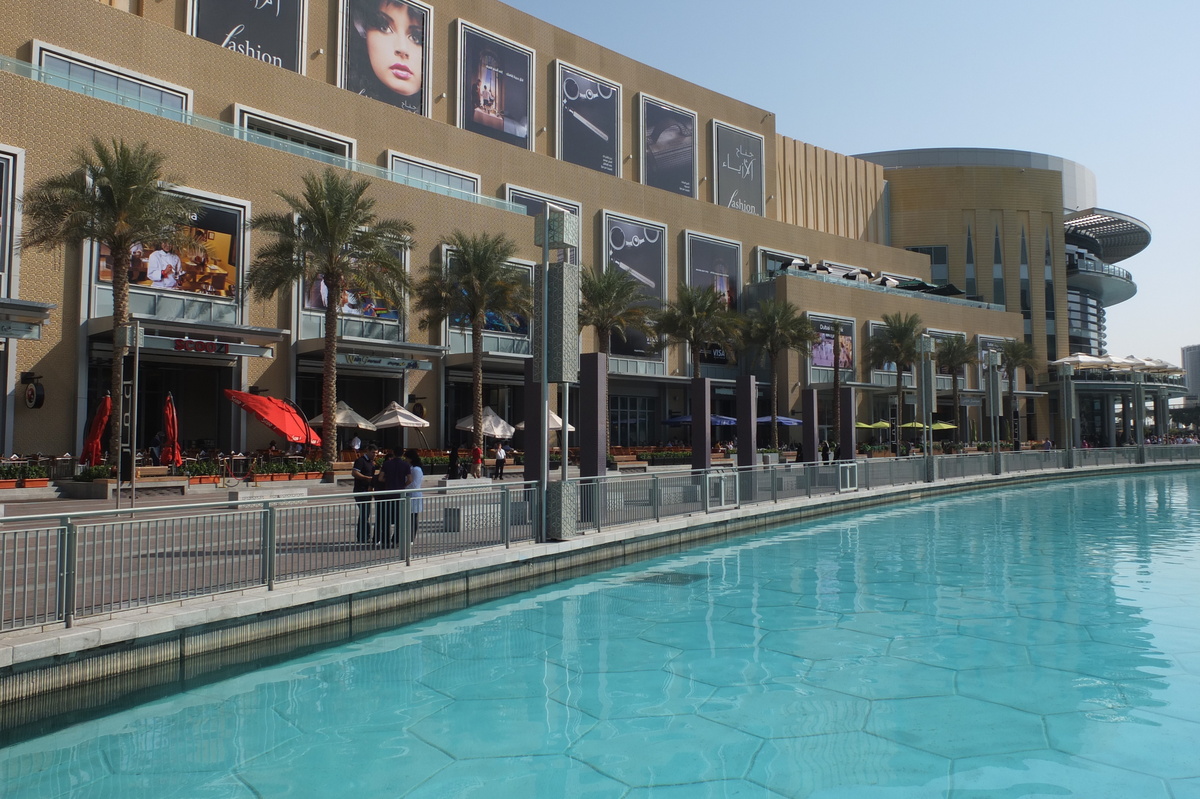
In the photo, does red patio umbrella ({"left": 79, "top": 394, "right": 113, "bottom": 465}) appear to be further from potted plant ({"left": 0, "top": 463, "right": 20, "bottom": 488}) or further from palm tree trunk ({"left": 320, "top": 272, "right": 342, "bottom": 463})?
palm tree trunk ({"left": 320, "top": 272, "right": 342, "bottom": 463})

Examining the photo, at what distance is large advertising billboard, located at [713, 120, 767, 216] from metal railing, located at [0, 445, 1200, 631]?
44712 millimetres

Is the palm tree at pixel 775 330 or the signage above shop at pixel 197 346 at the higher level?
the palm tree at pixel 775 330

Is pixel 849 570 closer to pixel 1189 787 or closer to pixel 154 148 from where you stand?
pixel 1189 787

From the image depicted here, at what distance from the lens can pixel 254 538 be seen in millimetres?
9172

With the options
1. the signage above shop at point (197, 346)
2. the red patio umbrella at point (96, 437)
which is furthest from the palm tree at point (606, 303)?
the red patio umbrella at point (96, 437)

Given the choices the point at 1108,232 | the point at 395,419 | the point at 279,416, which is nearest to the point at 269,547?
the point at 279,416

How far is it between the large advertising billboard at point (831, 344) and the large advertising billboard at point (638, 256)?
39.4ft

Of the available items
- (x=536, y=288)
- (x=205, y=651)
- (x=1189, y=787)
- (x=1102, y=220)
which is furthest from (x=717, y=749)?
(x=1102, y=220)

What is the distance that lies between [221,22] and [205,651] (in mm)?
34368

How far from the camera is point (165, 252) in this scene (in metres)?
28.7

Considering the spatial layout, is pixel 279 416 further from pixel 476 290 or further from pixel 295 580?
pixel 295 580

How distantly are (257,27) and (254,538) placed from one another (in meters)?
34.2

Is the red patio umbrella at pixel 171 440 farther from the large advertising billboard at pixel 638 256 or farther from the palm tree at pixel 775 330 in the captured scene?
the palm tree at pixel 775 330

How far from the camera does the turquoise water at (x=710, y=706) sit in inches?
229
